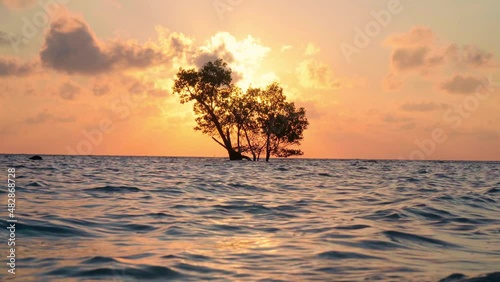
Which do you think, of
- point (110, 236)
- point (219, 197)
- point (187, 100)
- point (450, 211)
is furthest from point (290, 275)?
point (187, 100)

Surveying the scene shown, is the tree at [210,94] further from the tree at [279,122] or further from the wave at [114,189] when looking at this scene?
the wave at [114,189]

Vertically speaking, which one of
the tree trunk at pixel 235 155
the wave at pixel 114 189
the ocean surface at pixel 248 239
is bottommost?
the ocean surface at pixel 248 239

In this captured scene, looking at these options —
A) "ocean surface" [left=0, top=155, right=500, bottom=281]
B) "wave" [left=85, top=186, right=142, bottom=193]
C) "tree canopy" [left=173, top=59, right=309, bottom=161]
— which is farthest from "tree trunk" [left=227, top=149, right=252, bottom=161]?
"ocean surface" [left=0, top=155, right=500, bottom=281]

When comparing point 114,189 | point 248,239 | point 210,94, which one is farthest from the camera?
point 210,94

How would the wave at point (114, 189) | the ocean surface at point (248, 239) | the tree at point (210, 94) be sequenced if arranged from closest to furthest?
the ocean surface at point (248, 239) → the wave at point (114, 189) → the tree at point (210, 94)

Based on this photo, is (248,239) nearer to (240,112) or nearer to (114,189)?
(114,189)

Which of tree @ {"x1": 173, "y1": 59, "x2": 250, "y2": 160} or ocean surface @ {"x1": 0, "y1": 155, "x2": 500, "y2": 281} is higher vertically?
tree @ {"x1": 173, "y1": 59, "x2": 250, "y2": 160}

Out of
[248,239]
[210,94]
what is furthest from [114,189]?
[210,94]

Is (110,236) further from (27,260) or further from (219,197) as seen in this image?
(219,197)

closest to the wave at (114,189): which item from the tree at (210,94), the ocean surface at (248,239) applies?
the ocean surface at (248,239)

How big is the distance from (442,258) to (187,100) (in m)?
61.5

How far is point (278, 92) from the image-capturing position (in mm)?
74000

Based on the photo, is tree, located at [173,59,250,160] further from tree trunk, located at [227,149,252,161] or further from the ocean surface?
the ocean surface

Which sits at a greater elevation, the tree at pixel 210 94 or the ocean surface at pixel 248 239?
the tree at pixel 210 94
